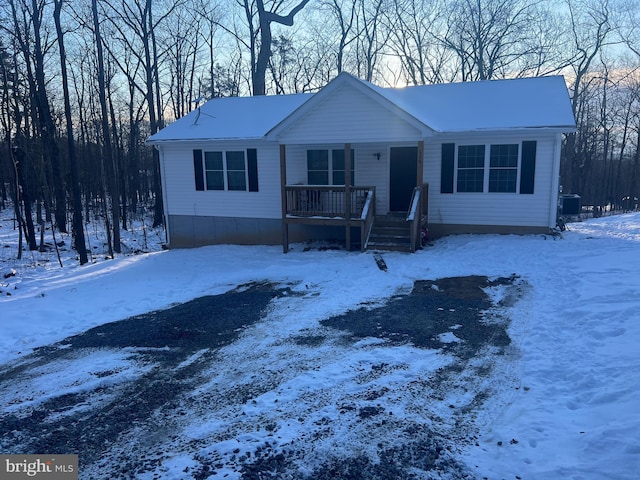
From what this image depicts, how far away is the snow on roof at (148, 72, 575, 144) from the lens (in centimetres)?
1195

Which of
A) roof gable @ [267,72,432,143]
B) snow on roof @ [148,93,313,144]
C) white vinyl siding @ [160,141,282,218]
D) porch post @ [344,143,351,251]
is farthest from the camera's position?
snow on roof @ [148,93,313,144]

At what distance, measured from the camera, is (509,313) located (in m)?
7.11

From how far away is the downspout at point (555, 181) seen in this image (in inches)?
467

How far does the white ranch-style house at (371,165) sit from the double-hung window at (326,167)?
0.11ft

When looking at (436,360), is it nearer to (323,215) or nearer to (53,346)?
(53,346)

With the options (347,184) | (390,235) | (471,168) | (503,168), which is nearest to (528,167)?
(503,168)

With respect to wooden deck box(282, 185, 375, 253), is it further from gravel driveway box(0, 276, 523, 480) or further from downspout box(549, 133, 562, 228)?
gravel driveway box(0, 276, 523, 480)

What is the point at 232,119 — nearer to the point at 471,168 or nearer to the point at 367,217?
the point at 367,217

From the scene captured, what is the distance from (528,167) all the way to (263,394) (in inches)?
418

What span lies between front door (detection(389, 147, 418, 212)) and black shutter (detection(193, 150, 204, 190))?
6550mm

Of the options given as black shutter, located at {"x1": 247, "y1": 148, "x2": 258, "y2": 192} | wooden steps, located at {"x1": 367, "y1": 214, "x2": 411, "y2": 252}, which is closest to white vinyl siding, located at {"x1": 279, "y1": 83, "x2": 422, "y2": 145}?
black shutter, located at {"x1": 247, "y1": 148, "x2": 258, "y2": 192}

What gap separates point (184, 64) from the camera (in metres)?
31.0

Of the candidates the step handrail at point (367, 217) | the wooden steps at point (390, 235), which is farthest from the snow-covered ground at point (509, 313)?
the step handrail at point (367, 217)

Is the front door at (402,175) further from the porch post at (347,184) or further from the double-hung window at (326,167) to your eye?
the porch post at (347,184)
